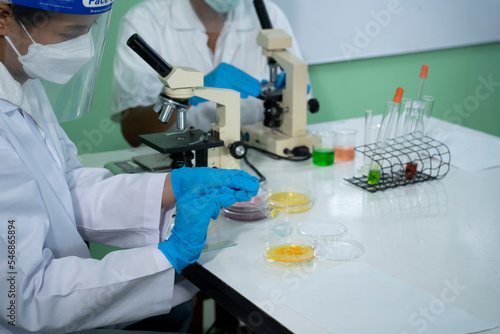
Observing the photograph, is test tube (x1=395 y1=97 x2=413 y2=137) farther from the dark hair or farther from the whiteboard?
the whiteboard

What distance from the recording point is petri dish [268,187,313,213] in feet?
5.13

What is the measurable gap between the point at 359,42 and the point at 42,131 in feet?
7.21

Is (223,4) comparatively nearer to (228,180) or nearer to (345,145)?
(345,145)

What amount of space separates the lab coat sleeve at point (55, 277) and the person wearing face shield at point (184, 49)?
1152 mm

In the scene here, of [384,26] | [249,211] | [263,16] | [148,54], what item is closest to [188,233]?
[249,211]

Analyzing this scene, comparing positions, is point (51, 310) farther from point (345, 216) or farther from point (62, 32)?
point (345, 216)

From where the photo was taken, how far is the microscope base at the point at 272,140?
6.61 feet

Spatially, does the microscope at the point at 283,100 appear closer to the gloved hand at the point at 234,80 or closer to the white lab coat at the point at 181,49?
the gloved hand at the point at 234,80

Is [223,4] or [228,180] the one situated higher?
[223,4]

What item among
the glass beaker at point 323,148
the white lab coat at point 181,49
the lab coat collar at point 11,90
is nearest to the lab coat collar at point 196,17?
the white lab coat at point 181,49

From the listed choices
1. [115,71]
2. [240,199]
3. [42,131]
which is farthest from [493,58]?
[42,131]

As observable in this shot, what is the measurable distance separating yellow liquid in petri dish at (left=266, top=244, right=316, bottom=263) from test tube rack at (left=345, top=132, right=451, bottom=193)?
48cm

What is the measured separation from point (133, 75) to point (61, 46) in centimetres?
112

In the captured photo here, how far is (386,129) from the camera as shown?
5.90 ft
